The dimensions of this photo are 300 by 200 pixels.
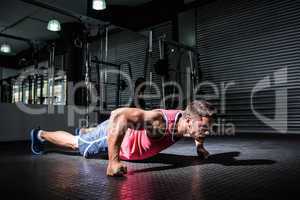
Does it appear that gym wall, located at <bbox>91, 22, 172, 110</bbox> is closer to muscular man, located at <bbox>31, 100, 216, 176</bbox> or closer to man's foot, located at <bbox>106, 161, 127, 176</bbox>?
muscular man, located at <bbox>31, 100, 216, 176</bbox>

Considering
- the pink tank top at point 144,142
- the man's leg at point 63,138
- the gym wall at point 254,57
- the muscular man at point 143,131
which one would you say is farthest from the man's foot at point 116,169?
the gym wall at point 254,57

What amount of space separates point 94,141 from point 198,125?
36.2 inches

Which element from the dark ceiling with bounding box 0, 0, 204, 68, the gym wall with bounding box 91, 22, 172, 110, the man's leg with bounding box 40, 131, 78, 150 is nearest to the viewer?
the man's leg with bounding box 40, 131, 78, 150

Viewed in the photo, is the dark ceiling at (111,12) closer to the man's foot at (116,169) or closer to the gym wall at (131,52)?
the gym wall at (131,52)

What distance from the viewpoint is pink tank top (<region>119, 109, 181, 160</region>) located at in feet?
6.25

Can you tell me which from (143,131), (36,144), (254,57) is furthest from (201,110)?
(254,57)

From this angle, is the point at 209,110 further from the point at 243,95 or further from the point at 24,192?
the point at 243,95

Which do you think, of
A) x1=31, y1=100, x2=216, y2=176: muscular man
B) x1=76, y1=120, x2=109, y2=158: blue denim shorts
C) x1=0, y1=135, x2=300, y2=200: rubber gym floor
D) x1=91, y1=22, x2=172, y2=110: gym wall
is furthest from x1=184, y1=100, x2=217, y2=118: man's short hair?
x1=91, y1=22, x2=172, y2=110: gym wall

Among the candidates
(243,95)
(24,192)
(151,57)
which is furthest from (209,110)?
(151,57)

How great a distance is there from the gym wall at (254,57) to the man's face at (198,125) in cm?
361

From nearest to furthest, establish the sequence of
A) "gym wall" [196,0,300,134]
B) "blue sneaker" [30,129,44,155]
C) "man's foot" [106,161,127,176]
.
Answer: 1. "man's foot" [106,161,127,176]
2. "blue sneaker" [30,129,44,155]
3. "gym wall" [196,0,300,134]

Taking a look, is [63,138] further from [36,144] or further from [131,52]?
[131,52]

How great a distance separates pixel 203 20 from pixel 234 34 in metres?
0.87

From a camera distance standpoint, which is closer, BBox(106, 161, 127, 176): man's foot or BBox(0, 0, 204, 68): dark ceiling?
BBox(106, 161, 127, 176): man's foot
